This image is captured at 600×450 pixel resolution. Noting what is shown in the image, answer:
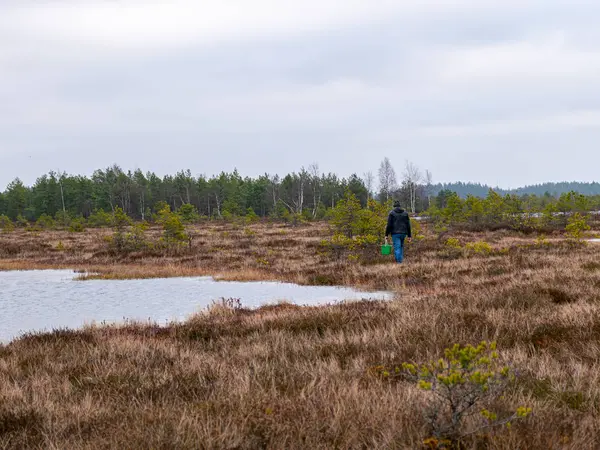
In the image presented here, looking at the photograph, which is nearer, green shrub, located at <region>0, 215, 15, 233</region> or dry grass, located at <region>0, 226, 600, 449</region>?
dry grass, located at <region>0, 226, 600, 449</region>

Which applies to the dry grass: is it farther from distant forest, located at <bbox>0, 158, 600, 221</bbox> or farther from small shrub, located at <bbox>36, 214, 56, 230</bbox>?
distant forest, located at <bbox>0, 158, 600, 221</bbox>

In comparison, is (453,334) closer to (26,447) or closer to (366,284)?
(26,447)

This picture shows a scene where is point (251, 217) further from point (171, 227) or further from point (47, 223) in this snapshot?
point (171, 227)

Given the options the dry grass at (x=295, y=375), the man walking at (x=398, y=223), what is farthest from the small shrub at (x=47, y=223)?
the dry grass at (x=295, y=375)

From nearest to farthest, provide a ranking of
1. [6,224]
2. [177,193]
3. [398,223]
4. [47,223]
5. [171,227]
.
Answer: [398,223], [171,227], [6,224], [47,223], [177,193]

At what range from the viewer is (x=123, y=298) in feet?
34.9

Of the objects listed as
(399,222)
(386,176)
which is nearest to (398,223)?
(399,222)

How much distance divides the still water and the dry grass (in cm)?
154

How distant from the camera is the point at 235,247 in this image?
85.0ft

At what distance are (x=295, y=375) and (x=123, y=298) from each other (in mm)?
7826

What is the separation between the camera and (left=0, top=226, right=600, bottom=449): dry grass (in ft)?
8.97

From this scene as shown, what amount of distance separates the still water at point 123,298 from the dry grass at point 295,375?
154 cm

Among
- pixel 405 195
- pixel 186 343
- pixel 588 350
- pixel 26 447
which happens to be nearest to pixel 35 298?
pixel 186 343

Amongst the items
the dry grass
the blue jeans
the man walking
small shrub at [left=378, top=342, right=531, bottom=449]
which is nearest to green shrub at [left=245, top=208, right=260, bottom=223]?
the blue jeans
